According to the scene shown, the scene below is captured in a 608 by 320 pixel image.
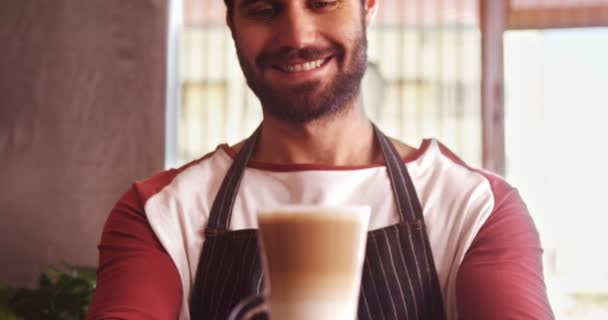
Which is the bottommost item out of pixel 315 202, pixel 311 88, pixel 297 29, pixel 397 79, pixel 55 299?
pixel 55 299

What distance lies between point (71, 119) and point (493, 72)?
2688 millimetres

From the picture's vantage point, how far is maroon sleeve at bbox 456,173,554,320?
53.2 inches

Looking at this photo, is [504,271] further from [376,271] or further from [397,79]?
[397,79]

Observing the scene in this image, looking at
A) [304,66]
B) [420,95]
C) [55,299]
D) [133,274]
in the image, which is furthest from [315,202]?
[420,95]

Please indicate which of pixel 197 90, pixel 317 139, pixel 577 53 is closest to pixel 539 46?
pixel 577 53

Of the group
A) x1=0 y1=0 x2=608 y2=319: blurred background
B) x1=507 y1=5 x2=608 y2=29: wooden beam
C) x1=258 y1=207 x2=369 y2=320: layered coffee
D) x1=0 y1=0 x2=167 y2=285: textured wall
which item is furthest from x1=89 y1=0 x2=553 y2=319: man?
x1=507 y1=5 x2=608 y2=29: wooden beam

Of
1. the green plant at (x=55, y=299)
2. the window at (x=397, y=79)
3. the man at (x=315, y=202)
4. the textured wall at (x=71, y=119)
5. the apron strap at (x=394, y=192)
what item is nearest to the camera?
the man at (x=315, y=202)

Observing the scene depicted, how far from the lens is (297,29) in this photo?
160 cm

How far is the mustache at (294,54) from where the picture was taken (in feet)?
5.29

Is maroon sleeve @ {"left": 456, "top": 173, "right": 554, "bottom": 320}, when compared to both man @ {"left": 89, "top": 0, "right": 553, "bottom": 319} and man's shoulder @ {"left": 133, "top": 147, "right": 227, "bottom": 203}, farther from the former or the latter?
man's shoulder @ {"left": 133, "top": 147, "right": 227, "bottom": 203}

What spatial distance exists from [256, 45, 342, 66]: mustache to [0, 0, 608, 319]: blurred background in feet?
7.05

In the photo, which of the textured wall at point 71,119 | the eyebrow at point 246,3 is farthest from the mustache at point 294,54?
the textured wall at point 71,119

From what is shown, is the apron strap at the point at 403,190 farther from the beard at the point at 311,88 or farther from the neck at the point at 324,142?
the beard at the point at 311,88

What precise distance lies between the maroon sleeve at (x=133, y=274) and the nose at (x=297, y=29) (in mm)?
461
